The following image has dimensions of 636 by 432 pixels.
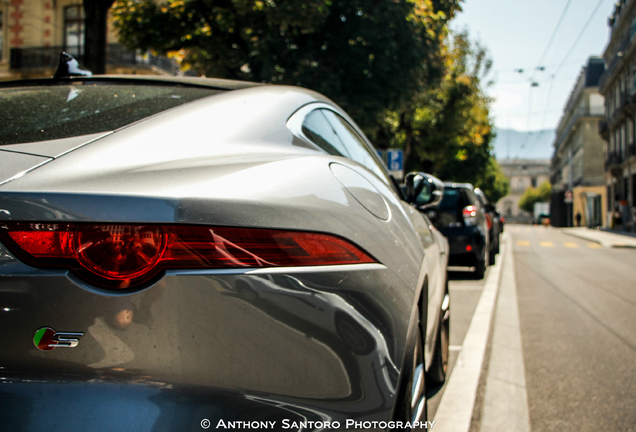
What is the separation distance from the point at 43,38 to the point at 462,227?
20.5 m

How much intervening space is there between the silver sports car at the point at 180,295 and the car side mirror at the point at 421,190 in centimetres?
149

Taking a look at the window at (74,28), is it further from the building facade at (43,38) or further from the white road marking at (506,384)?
the white road marking at (506,384)

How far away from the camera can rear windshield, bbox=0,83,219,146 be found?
1497 mm

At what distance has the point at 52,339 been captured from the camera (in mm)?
1124

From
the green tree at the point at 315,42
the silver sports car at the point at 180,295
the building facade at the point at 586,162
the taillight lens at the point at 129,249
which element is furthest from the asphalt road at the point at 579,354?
the building facade at the point at 586,162

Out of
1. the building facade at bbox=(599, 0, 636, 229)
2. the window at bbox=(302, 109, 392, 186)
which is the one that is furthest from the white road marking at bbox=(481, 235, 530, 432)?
the building facade at bbox=(599, 0, 636, 229)

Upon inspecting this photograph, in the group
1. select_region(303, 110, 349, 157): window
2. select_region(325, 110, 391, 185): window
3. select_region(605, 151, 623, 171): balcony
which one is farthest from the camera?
select_region(605, 151, 623, 171): balcony

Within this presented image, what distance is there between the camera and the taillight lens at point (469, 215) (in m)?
9.57

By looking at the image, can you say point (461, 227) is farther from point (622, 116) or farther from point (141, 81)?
point (622, 116)

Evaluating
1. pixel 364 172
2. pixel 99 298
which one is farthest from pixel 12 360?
pixel 364 172

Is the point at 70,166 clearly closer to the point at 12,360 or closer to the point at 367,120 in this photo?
the point at 12,360

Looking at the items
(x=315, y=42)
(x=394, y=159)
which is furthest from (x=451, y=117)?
(x=315, y=42)

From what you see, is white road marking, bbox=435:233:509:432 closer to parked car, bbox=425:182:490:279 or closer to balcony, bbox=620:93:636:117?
parked car, bbox=425:182:490:279

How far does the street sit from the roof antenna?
222 centimetres
